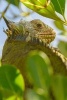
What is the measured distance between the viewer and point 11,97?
0.42m

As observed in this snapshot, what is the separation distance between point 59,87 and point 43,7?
39 centimetres

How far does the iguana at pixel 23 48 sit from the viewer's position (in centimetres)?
88

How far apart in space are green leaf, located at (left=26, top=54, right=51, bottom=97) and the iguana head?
600 mm

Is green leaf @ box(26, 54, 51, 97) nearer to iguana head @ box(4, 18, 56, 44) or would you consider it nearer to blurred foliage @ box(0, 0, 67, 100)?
blurred foliage @ box(0, 0, 67, 100)

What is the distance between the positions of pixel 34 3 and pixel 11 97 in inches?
13.0

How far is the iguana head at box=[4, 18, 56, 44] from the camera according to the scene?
106 cm

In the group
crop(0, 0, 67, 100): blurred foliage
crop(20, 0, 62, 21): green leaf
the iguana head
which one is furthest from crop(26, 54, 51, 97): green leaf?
the iguana head

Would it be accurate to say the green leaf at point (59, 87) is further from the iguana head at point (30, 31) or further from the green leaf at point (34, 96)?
the iguana head at point (30, 31)

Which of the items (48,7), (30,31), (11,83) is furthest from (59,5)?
(30,31)

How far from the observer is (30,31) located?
125 cm

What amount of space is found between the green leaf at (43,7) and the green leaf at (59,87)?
354 mm

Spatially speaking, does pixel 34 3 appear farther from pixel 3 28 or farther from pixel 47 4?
pixel 3 28

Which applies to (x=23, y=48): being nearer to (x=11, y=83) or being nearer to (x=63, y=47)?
(x=63, y=47)

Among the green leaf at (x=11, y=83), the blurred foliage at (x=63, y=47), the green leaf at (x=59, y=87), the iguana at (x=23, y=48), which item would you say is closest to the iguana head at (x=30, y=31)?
the iguana at (x=23, y=48)
